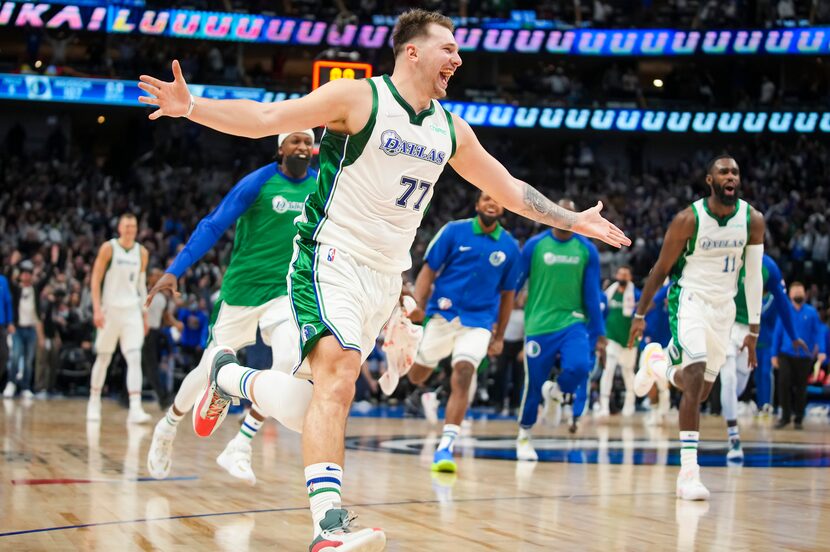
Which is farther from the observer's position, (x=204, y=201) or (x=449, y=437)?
(x=204, y=201)

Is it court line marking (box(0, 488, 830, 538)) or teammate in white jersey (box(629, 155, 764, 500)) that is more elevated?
teammate in white jersey (box(629, 155, 764, 500))

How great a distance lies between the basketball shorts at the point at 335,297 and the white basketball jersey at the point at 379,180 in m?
0.05

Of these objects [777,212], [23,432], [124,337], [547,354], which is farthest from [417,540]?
[777,212]

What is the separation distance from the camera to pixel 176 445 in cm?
968

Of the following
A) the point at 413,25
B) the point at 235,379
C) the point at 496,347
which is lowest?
the point at 235,379

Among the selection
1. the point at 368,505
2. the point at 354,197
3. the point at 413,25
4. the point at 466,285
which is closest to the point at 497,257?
the point at 466,285

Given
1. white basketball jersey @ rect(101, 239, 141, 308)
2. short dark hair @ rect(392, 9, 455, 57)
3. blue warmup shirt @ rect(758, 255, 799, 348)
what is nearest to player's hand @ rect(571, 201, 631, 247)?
short dark hair @ rect(392, 9, 455, 57)

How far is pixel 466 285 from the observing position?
9.05 metres

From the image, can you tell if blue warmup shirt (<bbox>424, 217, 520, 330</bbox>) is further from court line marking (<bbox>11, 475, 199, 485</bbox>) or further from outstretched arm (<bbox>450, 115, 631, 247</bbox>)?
outstretched arm (<bbox>450, 115, 631, 247</bbox>)

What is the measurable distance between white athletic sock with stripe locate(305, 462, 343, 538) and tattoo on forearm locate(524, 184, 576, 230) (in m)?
1.67

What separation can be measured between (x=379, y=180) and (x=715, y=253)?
152 inches

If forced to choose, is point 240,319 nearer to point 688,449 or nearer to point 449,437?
point 449,437

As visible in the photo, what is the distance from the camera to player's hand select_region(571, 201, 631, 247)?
16.5ft

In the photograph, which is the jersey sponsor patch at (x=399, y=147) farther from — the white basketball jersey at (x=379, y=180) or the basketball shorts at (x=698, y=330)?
the basketball shorts at (x=698, y=330)
